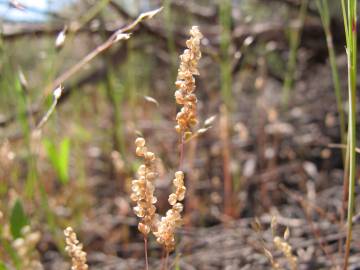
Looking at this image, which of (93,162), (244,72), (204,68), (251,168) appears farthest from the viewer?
(204,68)

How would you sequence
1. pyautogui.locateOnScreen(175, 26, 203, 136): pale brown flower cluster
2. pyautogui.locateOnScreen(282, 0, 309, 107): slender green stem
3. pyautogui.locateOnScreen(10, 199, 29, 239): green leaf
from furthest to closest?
1. pyautogui.locateOnScreen(282, 0, 309, 107): slender green stem
2. pyautogui.locateOnScreen(10, 199, 29, 239): green leaf
3. pyautogui.locateOnScreen(175, 26, 203, 136): pale brown flower cluster

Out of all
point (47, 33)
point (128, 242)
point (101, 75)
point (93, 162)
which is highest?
point (47, 33)

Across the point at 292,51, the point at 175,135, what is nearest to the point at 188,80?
the point at 292,51

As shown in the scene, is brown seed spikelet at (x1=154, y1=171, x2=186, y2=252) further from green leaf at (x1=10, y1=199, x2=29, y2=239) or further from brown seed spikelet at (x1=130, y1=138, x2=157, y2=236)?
green leaf at (x1=10, y1=199, x2=29, y2=239)

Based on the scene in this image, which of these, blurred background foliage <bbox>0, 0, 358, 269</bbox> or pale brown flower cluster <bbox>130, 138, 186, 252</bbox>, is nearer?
pale brown flower cluster <bbox>130, 138, 186, 252</bbox>

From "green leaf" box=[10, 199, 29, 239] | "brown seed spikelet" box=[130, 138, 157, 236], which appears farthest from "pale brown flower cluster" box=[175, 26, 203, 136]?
"green leaf" box=[10, 199, 29, 239]

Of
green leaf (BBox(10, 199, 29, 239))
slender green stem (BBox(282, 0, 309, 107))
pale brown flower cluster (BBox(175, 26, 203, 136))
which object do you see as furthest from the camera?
slender green stem (BBox(282, 0, 309, 107))

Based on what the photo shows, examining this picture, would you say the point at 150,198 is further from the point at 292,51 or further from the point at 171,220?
the point at 292,51

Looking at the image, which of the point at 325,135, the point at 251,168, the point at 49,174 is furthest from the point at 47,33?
the point at 325,135

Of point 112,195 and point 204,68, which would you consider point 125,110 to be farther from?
point 112,195
